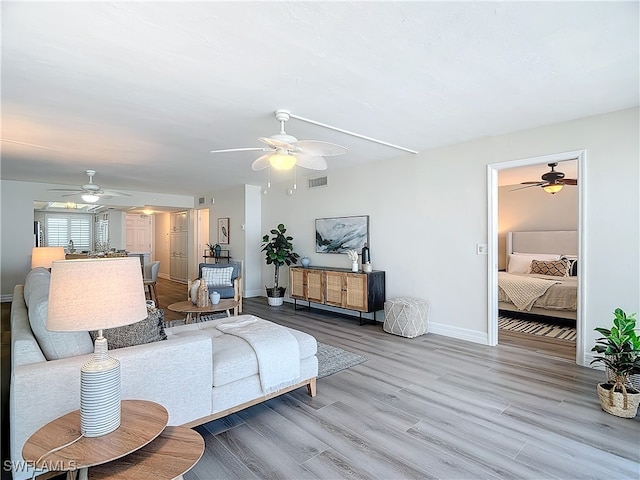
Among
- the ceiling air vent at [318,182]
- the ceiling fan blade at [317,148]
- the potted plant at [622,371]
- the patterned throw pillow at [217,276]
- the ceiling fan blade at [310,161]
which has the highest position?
the ceiling air vent at [318,182]

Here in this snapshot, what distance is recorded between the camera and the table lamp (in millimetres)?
1309

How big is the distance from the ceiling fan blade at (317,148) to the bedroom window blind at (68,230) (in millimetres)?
10583

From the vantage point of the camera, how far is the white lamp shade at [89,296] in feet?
4.28

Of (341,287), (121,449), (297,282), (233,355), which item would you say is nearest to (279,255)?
(297,282)

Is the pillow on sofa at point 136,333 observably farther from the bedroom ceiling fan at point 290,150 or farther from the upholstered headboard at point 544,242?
the upholstered headboard at point 544,242

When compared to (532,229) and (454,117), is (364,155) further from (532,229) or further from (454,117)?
(532,229)

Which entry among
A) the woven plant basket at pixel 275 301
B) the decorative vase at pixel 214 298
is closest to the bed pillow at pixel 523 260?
the woven plant basket at pixel 275 301

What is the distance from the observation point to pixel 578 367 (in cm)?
345

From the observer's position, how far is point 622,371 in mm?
2547

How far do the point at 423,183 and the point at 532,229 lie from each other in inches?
159

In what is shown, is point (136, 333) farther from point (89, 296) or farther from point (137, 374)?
point (89, 296)

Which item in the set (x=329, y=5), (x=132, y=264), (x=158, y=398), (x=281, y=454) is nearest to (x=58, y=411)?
(x=158, y=398)

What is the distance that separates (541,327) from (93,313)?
567cm

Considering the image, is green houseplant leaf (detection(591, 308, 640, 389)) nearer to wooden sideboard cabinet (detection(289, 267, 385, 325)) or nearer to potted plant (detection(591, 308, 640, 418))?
potted plant (detection(591, 308, 640, 418))
